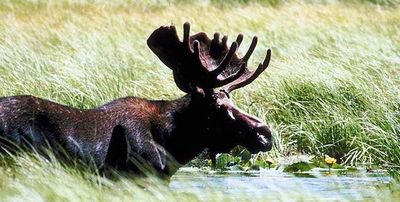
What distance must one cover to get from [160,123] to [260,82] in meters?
4.70

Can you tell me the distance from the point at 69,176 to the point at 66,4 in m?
18.4

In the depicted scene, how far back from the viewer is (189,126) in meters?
9.48

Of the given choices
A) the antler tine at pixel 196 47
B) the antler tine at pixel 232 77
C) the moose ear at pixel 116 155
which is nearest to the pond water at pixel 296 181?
the moose ear at pixel 116 155

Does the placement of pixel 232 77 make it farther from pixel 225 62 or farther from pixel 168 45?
pixel 168 45

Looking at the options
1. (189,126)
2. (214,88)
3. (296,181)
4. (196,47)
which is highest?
(196,47)

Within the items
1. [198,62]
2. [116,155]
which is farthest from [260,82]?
[116,155]

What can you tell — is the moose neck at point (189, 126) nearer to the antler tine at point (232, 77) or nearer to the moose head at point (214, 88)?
the moose head at point (214, 88)

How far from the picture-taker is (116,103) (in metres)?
9.30

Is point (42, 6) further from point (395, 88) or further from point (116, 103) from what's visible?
point (116, 103)

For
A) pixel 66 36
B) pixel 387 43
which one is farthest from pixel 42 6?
pixel 387 43

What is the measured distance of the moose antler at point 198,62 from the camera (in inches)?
376

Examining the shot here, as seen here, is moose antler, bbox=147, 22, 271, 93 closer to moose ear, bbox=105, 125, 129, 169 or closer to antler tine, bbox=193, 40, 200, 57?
antler tine, bbox=193, 40, 200, 57

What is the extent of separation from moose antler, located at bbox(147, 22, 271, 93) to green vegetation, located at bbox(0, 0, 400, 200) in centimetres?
111

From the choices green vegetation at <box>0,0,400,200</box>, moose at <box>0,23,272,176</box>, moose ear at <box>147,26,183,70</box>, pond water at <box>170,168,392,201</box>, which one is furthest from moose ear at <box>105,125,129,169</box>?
moose ear at <box>147,26,183,70</box>
